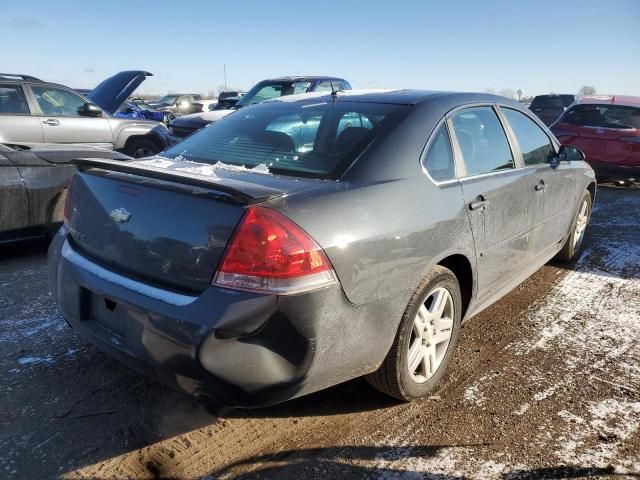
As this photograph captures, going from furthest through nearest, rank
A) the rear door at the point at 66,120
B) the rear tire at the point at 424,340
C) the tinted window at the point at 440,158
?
the rear door at the point at 66,120
the tinted window at the point at 440,158
the rear tire at the point at 424,340

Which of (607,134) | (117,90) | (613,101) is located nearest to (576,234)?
(607,134)

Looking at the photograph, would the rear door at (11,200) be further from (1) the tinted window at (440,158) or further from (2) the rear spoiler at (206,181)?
(1) the tinted window at (440,158)

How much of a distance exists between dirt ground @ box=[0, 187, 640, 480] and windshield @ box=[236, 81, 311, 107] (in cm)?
705

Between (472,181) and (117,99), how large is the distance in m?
8.06

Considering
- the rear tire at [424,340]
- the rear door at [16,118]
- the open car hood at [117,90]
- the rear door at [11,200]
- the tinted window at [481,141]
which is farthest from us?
the open car hood at [117,90]

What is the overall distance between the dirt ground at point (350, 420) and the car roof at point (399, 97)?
1540 millimetres

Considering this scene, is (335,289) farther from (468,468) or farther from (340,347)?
(468,468)

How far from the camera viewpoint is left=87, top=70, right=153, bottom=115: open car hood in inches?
374

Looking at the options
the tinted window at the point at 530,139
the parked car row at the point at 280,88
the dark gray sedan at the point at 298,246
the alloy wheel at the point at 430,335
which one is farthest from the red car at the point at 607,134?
the alloy wheel at the point at 430,335

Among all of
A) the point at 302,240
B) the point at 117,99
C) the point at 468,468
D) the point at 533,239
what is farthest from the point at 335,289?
the point at 117,99

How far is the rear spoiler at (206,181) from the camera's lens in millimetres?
2135

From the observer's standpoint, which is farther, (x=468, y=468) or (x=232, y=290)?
(x=468, y=468)

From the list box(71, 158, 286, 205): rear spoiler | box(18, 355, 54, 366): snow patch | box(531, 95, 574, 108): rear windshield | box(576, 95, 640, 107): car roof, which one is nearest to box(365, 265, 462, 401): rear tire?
box(71, 158, 286, 205): rear spoiler

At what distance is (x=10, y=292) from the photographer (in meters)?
4.08
